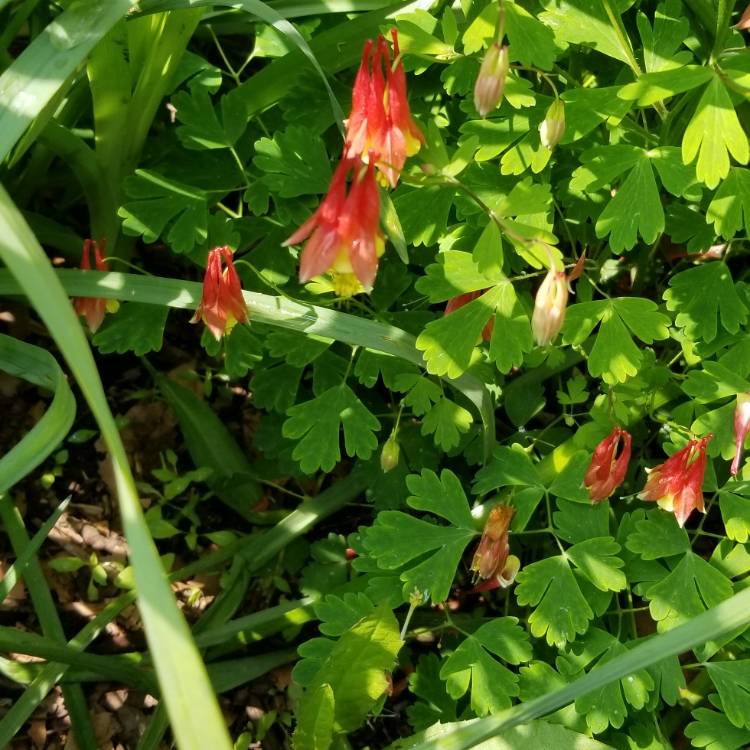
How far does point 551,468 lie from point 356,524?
50 centimetres

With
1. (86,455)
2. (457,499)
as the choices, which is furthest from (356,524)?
(86,455)

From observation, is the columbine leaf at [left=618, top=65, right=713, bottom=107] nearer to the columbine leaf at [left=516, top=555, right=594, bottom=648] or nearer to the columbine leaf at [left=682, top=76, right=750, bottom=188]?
the columbine leaf at [left=682, top=76, right=750, bottom=188]

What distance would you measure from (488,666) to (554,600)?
0.51 feet

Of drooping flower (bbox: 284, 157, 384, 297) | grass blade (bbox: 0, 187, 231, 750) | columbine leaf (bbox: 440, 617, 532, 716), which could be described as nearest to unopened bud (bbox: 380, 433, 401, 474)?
columbine leaf (bbox: 440, 617, 532, 716)

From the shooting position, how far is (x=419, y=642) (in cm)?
188

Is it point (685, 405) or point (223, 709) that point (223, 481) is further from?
point (685, 405)

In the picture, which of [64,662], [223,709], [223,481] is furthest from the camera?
[223,481]

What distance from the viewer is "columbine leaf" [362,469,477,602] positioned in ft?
4.99

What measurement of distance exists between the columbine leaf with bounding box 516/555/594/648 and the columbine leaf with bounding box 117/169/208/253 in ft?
2.74

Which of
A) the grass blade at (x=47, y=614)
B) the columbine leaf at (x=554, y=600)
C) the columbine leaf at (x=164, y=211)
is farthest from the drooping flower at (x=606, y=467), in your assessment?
the grass blade at (x=47, y=614)

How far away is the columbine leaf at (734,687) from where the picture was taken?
57.9 inches

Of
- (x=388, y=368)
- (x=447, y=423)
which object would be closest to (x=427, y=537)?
(x=447, y=423)

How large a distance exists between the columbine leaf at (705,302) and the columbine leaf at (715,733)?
0.65 metres

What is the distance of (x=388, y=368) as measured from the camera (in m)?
1.66
